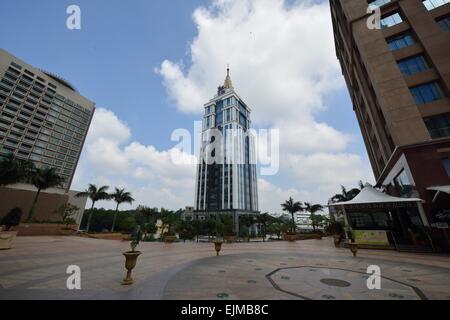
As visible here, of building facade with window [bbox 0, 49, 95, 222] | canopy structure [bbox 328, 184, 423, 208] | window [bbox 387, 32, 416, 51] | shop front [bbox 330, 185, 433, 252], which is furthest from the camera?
building facade with window [bbox 0, 49, 95, 222]

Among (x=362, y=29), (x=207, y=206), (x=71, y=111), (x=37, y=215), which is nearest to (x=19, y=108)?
(x=71, y=111)

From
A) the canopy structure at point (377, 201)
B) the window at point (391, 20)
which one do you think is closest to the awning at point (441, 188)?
the canopy structure at point (377, 201)

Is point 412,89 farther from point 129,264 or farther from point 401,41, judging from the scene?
point 129,264

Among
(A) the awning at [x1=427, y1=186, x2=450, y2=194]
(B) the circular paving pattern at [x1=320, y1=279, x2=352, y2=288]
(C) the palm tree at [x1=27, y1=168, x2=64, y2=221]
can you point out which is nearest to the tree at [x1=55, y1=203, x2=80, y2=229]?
(C) the palm tree at [x1=27, y1=168, x2=64, y2=221]

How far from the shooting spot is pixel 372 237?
15383mm

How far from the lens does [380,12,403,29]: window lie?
2058 cm

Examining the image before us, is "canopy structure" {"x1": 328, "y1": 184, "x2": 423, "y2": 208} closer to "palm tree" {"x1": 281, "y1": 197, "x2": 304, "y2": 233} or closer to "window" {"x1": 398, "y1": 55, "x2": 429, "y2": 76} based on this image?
"window" {"x1": 398, "y1": 55, "x2": 429, "y2": 76}

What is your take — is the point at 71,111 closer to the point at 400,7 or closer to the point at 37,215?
the point at 37,215

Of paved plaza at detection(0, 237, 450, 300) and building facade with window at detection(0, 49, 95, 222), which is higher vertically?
building facade with window at detection(0, 49, 95, 222)

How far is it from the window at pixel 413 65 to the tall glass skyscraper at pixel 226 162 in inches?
2622

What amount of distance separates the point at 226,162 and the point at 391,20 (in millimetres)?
71521

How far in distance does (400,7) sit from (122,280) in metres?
34.6

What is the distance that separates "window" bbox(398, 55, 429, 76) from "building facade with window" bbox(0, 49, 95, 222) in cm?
7204

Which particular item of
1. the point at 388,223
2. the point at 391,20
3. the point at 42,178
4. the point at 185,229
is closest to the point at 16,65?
the point at 42,178
